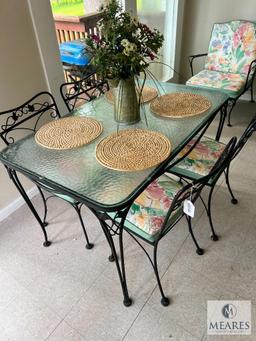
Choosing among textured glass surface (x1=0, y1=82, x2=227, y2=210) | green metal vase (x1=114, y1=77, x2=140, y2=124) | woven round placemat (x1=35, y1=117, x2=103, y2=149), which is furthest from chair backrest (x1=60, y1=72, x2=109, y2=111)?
green metal vase (x1=114, y1=77, x2=140, y2=124)

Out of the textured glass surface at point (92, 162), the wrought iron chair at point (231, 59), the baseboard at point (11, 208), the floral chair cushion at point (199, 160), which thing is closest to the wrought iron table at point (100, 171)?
the textured glass surface at point (92, 162)

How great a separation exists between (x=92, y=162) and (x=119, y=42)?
0.55 meters

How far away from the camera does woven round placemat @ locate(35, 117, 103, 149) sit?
1289 millimetres

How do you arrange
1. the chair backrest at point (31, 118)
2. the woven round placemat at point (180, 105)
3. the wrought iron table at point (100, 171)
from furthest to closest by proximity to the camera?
1. the chair backrest at point (31, 118)
2. the woven round placemat at point (180, 105)
3. the wrought iron table at point (100, 171)

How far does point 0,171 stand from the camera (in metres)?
1.82

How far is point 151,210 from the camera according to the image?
4.11 feet

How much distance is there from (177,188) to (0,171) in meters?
1.24

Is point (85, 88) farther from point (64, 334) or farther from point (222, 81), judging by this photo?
point (64, 334)

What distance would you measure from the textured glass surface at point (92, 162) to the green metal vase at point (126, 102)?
1.7 inches

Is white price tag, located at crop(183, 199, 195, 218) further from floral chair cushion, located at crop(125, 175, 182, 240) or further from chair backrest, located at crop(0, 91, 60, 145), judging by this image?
chair backrest, located at crop(0, 91, 60, 145)

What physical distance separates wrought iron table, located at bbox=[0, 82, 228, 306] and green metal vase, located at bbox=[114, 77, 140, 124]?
0.15 feet

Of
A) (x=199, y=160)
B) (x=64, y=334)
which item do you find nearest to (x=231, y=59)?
(x=199, y=160)

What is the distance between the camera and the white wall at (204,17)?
9.27ft

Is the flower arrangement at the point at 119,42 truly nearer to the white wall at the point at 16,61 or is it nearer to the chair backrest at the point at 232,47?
the white wall at the point at 16,61
